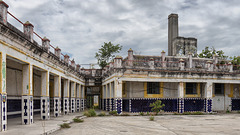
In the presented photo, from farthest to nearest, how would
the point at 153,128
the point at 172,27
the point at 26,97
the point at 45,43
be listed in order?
the point at 172,27 < the point at 45,43 < the point at 26,97 < the point at 153,128

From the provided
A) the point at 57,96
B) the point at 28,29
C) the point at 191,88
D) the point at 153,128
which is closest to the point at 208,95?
the point at 191,88

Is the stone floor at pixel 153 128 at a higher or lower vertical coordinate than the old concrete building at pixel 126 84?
lower

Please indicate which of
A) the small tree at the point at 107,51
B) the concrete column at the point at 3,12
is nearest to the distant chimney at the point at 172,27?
the small tree at the point at 107,51

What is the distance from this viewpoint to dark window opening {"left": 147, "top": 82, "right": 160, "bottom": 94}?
74.5 ft

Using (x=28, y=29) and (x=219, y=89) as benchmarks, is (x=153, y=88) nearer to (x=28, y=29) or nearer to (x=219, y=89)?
(x=219, y=89)

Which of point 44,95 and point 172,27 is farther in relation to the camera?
point 172,27

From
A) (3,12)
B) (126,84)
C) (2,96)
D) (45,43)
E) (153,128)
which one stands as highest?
(3,12)

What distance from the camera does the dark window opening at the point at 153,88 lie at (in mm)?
22719

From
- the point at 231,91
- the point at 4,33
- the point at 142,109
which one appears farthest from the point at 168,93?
the point at 4,33

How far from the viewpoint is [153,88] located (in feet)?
75.0

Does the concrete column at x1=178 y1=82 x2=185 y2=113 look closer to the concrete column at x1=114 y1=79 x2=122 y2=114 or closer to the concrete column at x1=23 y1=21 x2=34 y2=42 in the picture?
the concrete column at x1=114 y1=79 x2=122 y2=114

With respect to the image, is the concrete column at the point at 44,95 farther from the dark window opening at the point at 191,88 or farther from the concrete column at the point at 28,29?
the dark window opening at the point at 191,88

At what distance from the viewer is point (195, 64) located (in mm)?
26078

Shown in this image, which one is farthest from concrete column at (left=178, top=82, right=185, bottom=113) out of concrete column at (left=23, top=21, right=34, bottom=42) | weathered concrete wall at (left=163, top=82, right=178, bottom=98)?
concrete column at (left=23, top=21, right=34, bottom=42)
